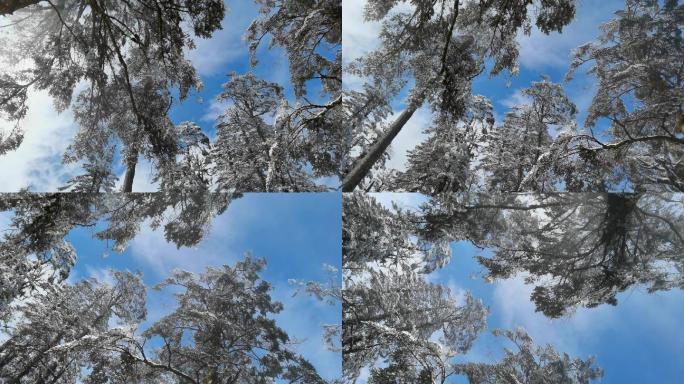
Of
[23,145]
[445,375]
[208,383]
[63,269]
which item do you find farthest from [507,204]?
[23,145]

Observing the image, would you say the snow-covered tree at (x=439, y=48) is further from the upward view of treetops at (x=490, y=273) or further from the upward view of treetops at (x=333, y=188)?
the upward view of treetops at (x=490, y=273)

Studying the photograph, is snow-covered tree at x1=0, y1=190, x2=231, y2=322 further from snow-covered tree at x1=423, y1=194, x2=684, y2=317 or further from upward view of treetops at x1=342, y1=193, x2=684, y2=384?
snow-covered tree at x1=423, y1=194, x2=684, y2=317

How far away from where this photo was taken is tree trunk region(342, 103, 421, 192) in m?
2.80

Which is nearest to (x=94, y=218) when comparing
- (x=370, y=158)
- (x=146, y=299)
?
(x=146, y=299)

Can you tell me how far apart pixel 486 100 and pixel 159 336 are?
1820 millimetres

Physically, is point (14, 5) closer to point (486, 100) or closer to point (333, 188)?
point (333, 188)

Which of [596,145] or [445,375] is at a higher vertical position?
[596,145]

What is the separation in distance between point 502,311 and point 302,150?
45.6 inches

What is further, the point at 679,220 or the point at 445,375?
the point at 679,220

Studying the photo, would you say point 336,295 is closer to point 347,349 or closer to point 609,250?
point 347,349

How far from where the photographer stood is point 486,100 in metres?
2.83

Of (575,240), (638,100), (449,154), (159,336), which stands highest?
(638,100)

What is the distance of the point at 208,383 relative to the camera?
8.94 ft

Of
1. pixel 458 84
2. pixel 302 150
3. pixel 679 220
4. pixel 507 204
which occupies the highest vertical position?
pixel 679 220
